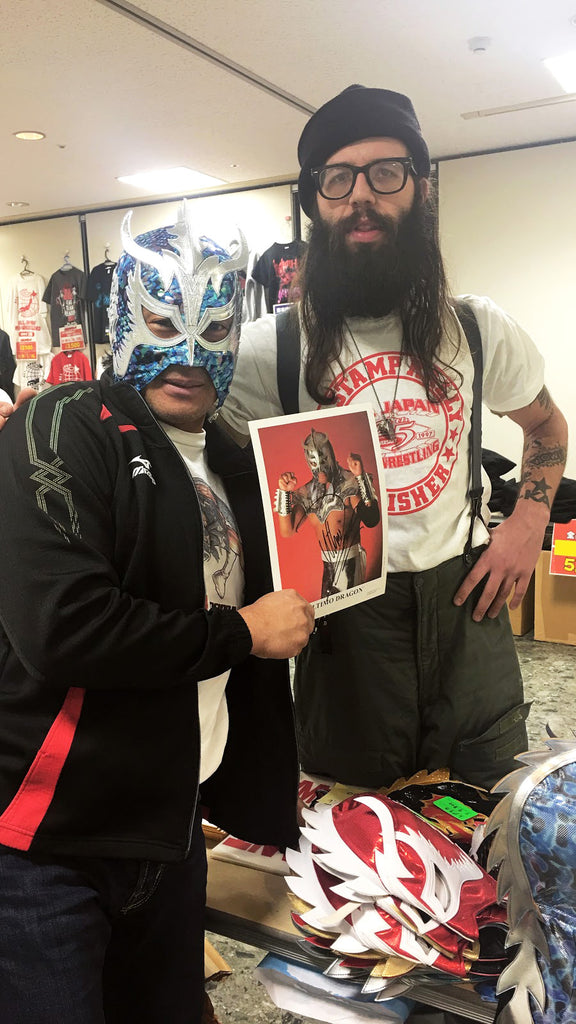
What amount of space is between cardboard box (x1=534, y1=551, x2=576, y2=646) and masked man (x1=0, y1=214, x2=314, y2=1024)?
11.4 ft

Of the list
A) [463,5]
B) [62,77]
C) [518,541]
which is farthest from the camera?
[62,77]

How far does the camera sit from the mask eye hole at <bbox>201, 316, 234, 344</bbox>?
1144 mm

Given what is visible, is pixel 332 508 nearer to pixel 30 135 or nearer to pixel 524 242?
pixel 30 135

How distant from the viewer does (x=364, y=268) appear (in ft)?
A: 4.61

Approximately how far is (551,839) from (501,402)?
104 cm

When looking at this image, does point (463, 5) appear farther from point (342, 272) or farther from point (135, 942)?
point (135, 942)

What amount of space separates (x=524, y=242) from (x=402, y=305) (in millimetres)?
4112

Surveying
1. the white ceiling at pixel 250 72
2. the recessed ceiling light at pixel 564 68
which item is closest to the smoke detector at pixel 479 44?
the white ceiling at pixel 250 72

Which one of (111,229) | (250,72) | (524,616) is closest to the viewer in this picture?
(250,72)

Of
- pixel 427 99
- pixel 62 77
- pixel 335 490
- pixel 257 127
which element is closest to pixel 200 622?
pixel 335 490

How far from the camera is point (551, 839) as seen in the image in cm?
Answer: 85

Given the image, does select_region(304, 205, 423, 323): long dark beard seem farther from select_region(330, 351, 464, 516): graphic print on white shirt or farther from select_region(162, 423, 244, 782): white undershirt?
select_region(162, 423, 244, 782): white undershirt

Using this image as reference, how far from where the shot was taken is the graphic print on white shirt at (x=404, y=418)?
4.67ft

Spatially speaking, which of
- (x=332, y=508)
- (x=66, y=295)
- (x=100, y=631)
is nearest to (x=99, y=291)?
(x=66, y=295)
